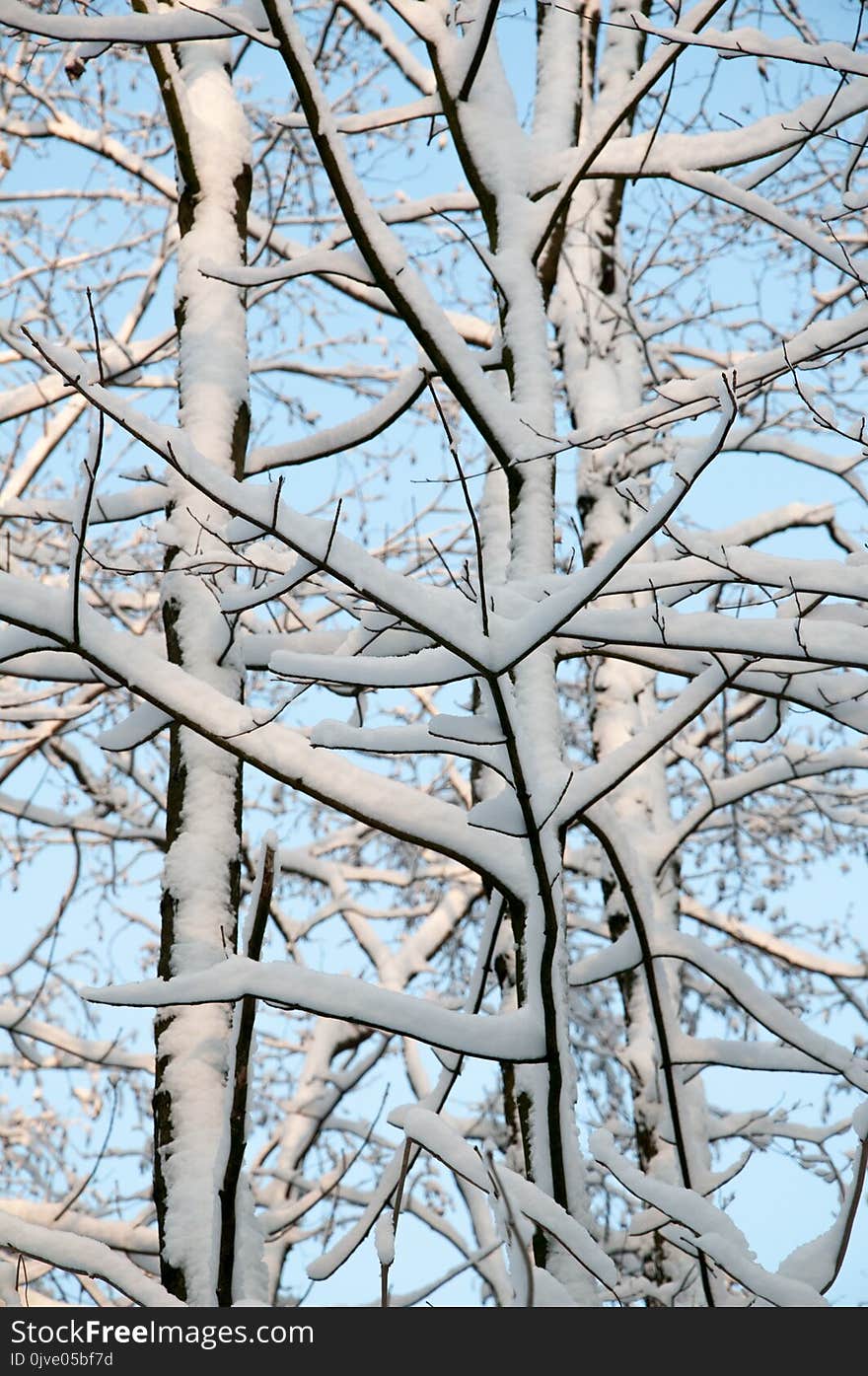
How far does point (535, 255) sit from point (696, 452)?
4.90 ft

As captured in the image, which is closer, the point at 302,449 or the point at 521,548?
the point at 521,548

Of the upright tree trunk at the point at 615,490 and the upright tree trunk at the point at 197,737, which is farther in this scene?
the upright tree trunk at the point at 615,490

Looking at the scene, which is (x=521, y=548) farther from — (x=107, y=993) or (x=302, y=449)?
(x=107, y=993)

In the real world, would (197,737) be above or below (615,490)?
below

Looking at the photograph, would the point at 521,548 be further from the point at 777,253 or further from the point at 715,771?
the point at 777,253

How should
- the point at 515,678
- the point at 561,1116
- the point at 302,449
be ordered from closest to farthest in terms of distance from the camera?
the point at 561,1116, the point at 515,678, the point at 302,449

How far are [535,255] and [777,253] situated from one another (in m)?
3.84

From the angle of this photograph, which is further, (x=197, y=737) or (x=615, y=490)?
(x=615, y=490)

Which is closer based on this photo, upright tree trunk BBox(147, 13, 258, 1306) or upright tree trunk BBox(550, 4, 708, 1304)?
upright tree trunk BBox(147, 13, 258, 1306)

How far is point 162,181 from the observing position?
5.53m

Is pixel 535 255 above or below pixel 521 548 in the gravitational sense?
above

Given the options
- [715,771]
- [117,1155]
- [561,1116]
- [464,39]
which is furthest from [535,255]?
[117,1155]

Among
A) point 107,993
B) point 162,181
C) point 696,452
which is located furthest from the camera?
point 162,181

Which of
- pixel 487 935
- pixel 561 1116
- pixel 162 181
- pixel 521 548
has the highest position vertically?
pixel 162 181
